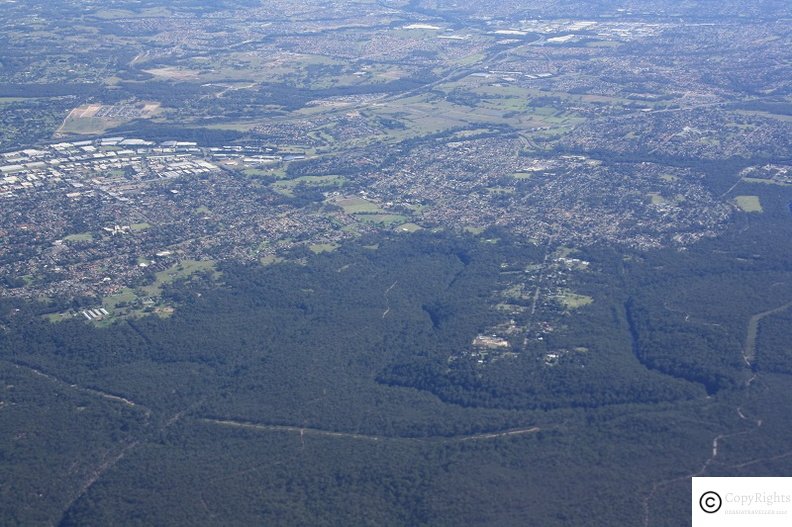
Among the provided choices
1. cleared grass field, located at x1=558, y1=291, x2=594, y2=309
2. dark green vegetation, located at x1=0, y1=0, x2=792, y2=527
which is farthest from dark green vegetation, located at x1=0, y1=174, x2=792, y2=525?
cleared grass field, located at x1=558, y1=291, x2=594, y2=309

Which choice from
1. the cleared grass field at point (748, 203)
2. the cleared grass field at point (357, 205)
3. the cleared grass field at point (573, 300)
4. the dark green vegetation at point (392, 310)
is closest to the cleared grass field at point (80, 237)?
the dark green vegetation at point (392, 310)

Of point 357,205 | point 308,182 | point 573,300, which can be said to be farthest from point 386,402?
point 308,182

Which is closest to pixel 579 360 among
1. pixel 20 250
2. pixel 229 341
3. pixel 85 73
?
pixel 229 341

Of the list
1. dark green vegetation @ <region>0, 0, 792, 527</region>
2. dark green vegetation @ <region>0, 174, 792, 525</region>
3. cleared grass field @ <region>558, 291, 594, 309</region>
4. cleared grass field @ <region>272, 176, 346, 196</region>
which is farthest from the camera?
cleared grass field @ <region>272, 176, 346, 196</region>

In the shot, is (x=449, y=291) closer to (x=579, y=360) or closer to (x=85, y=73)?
(x=579, y=360)

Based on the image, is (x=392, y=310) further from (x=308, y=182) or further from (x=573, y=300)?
(x=308, y=182)

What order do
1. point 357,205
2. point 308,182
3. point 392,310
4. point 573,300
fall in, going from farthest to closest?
point 308,182 < point 357,205 < point 573,300 < point 392,310

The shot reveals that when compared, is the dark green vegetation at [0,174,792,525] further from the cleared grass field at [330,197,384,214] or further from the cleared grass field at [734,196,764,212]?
the cleared grass field at [330,197,384,214]

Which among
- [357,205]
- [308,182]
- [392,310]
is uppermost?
[308,182]
